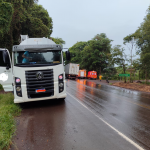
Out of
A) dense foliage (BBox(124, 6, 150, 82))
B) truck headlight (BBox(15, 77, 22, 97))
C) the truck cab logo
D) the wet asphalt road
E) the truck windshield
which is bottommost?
the wet asphalt road

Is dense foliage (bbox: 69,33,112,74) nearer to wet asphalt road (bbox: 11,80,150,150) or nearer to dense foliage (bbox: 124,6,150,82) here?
dense foliage (bbox: 124,6,150,82)

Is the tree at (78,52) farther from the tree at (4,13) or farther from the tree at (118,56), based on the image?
the tree at (4,13)

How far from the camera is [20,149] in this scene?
3.31 meters

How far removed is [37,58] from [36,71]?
71 cm

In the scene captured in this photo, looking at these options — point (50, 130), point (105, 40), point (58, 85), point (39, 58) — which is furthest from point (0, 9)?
point (105, 40)

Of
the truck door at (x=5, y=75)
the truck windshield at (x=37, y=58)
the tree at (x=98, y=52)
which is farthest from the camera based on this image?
the tree at (x=98, y=52)

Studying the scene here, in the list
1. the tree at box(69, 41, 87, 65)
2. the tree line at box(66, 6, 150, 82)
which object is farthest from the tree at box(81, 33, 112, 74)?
the tree at box(69, 41, 87, 65)

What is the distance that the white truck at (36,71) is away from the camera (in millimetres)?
6211

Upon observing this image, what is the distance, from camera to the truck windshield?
636cm

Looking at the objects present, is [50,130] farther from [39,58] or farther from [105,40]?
[105,40]

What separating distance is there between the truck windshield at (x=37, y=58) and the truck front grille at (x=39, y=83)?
19.1 inches

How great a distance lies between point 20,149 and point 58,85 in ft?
12.2

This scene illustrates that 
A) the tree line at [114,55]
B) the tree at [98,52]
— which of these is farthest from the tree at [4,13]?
the tree at [98,52]

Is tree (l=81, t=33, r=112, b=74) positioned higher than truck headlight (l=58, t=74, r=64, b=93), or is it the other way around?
tree (l=81, t=33, r=112, b=74)
